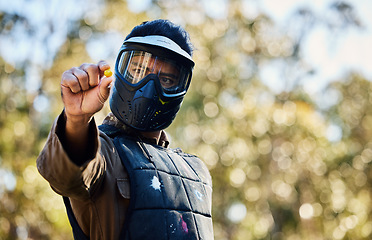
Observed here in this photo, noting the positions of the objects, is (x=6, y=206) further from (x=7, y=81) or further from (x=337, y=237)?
(x=337, y=237)

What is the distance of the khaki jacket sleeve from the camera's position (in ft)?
5.67

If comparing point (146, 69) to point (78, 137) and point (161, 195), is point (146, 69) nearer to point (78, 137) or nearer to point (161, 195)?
point (161, 195)

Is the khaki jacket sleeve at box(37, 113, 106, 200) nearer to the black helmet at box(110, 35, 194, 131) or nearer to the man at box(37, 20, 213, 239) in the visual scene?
the man at box(37, 20, 213, 239)

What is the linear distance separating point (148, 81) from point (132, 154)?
0.37 meters

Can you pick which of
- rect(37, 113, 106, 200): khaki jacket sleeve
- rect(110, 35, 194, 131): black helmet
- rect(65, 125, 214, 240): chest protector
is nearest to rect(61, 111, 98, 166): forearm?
rect(37, 113, 106, 200): khaki jacket sleeve

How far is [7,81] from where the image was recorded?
14180mm

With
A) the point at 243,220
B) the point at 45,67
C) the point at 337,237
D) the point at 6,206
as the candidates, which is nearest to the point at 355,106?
the point at 337,237

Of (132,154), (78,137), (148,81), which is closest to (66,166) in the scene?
(78,137)

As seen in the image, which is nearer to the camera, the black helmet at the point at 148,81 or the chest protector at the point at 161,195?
the chest protector at the point at 161,195

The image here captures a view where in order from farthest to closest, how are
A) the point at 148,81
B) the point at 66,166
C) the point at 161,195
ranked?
the point at 148,81
the point at 161,195
the point at 66,166

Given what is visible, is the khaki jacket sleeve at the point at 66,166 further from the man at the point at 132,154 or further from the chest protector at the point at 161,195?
the chest protector at the point at 161,195

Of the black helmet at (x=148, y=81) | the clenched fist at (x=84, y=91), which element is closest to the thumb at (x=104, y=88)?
the clenched fist at (x=84, y=91)

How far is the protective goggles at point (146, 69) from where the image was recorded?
2.38 m

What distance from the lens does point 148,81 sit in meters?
2.37
